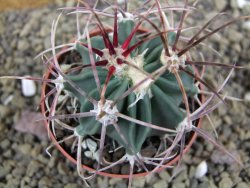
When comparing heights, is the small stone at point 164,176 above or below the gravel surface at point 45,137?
below

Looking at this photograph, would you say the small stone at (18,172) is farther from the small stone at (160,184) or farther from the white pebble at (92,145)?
the small stone at (160,184)

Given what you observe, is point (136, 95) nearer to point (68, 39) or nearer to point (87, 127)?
point (87, 127)

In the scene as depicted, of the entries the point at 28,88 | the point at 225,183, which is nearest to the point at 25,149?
the point at 28,88

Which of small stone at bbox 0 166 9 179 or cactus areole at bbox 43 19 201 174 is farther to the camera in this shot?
small stone at bbox 0 166 9 179

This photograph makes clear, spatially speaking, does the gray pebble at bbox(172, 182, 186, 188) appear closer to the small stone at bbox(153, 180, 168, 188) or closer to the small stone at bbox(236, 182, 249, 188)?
the small stone at bbox(153, 180, 168, 188)

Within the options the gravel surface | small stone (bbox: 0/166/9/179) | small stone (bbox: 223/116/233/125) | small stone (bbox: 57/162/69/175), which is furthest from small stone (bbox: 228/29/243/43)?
small stone (bbox: 0/166/9/179)

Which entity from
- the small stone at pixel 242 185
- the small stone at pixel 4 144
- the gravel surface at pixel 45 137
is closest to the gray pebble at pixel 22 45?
the gravel surface at pixel 45 137
